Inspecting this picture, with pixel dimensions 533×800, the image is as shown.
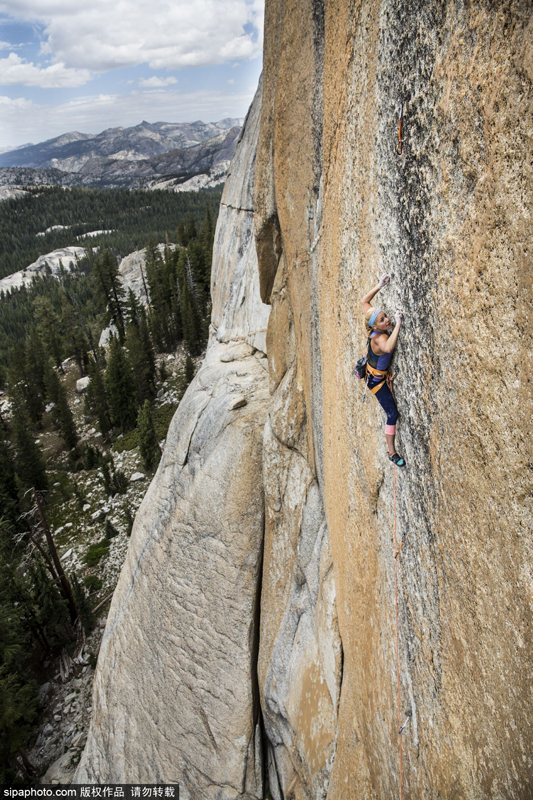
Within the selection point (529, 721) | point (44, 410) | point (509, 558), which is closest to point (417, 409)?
point (509, 558)

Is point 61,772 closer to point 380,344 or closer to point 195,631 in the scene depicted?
point 195,631

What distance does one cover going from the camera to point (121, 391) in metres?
43.5

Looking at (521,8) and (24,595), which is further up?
(521,8)

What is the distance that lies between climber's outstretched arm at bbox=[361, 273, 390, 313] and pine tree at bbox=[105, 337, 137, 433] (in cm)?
4127

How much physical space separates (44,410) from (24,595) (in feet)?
119

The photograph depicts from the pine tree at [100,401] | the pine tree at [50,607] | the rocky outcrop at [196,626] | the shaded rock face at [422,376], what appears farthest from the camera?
the pine tree at [100,401]

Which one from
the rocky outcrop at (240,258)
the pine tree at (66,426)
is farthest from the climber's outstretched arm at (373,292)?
the pine tree at (66,426)

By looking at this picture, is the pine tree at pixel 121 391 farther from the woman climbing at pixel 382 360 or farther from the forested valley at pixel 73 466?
the woman climbing at pixel 382 360

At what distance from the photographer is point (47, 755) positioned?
18.3 meters

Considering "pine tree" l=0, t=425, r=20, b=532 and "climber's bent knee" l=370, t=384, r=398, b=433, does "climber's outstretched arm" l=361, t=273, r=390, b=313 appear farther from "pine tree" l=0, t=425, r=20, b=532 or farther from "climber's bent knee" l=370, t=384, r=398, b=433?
"pine tree" l=0, t=425, r=20, b=532

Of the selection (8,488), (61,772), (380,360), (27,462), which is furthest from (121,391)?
(380,360)

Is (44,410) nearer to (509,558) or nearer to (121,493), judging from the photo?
(121,493)

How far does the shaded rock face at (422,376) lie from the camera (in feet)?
9.34

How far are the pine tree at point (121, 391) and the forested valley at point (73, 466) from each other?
107 mm
